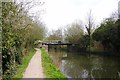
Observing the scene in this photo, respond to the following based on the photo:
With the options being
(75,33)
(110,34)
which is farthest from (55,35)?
(110,34)

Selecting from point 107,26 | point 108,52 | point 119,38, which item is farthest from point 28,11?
point 108,52

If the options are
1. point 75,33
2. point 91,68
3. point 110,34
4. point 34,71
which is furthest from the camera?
point 75,33

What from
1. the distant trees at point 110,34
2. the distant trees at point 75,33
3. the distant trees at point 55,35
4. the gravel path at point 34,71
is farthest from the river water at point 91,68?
the distant trees at point 55,35

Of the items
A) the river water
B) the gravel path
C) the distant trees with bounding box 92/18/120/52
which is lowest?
the river water

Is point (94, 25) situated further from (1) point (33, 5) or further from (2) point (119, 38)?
(1) point (33, 5)

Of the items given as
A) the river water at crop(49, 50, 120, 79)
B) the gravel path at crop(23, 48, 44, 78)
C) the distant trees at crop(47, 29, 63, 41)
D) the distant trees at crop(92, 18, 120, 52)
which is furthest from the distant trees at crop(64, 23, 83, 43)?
the gravel path at crop(23, 48, 44, 78)

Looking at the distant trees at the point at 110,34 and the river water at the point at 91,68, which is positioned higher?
the distant trees at the point at 110,34

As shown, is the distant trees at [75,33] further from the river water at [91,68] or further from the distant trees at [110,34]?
the river water at [91,68]

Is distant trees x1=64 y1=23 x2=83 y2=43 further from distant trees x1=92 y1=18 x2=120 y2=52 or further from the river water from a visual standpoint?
the river water

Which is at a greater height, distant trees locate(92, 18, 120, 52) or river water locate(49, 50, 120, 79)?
distant trees locate(92, 18, 120, 52)

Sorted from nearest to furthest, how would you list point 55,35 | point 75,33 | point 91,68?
point 91,68 < point 75,33 < point 55,35

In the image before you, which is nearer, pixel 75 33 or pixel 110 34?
pixel 110 34

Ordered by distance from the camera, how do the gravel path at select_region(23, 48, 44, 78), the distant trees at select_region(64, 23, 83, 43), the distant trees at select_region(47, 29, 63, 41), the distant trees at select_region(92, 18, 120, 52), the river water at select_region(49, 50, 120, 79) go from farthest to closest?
1. the distant trees at select_region(47, 29, 63, 41)
2. the distant trees at select_region(64, 23, 83, 43)
3. the distant trees at select_region(92, 18, 120, 52)
4. the river water at select_region(49, 50, 120, 79)
5. the gravel path at select_region(23, 48, 44, 78)

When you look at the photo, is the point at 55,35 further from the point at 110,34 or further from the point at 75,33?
the point at 110,34
